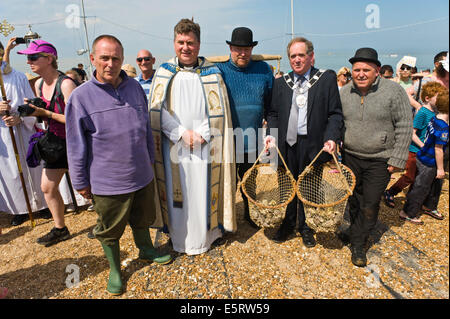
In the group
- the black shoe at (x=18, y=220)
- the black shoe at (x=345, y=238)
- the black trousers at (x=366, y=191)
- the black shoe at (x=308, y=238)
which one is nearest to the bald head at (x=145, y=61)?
the black shoe at (x=18, y=220)

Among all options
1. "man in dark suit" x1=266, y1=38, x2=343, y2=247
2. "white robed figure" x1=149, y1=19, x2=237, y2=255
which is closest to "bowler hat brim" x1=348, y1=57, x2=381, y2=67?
"man in dark suit" x1=266, y1=38, x2=343, y2=247

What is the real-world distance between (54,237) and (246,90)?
3182 millimetres

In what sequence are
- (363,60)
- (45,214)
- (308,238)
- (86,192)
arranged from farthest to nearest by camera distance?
(45,214)
(308,238)
(363,60)
(86,192)

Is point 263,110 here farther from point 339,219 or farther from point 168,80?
point 339,219

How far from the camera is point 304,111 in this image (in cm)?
282

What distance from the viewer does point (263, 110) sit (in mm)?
3217

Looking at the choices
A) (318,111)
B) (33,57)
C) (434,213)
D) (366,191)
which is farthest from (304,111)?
(33,57)

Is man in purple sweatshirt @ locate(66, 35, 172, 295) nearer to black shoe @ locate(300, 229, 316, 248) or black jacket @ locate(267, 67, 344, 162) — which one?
black jacket @ locate(267, 67, 344, 162)

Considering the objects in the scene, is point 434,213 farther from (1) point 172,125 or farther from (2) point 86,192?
(2) point 86,192

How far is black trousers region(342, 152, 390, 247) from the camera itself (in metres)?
2.73

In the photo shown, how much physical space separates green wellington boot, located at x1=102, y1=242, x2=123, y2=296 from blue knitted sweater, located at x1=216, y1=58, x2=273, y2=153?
6.13ft

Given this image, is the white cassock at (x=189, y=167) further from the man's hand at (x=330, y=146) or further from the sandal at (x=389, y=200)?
the sandal at (x=389, y=200)

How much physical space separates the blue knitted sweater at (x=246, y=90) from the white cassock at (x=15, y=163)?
2.89m

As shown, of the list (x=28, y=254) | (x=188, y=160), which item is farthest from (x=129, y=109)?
(x=28, y=254)
